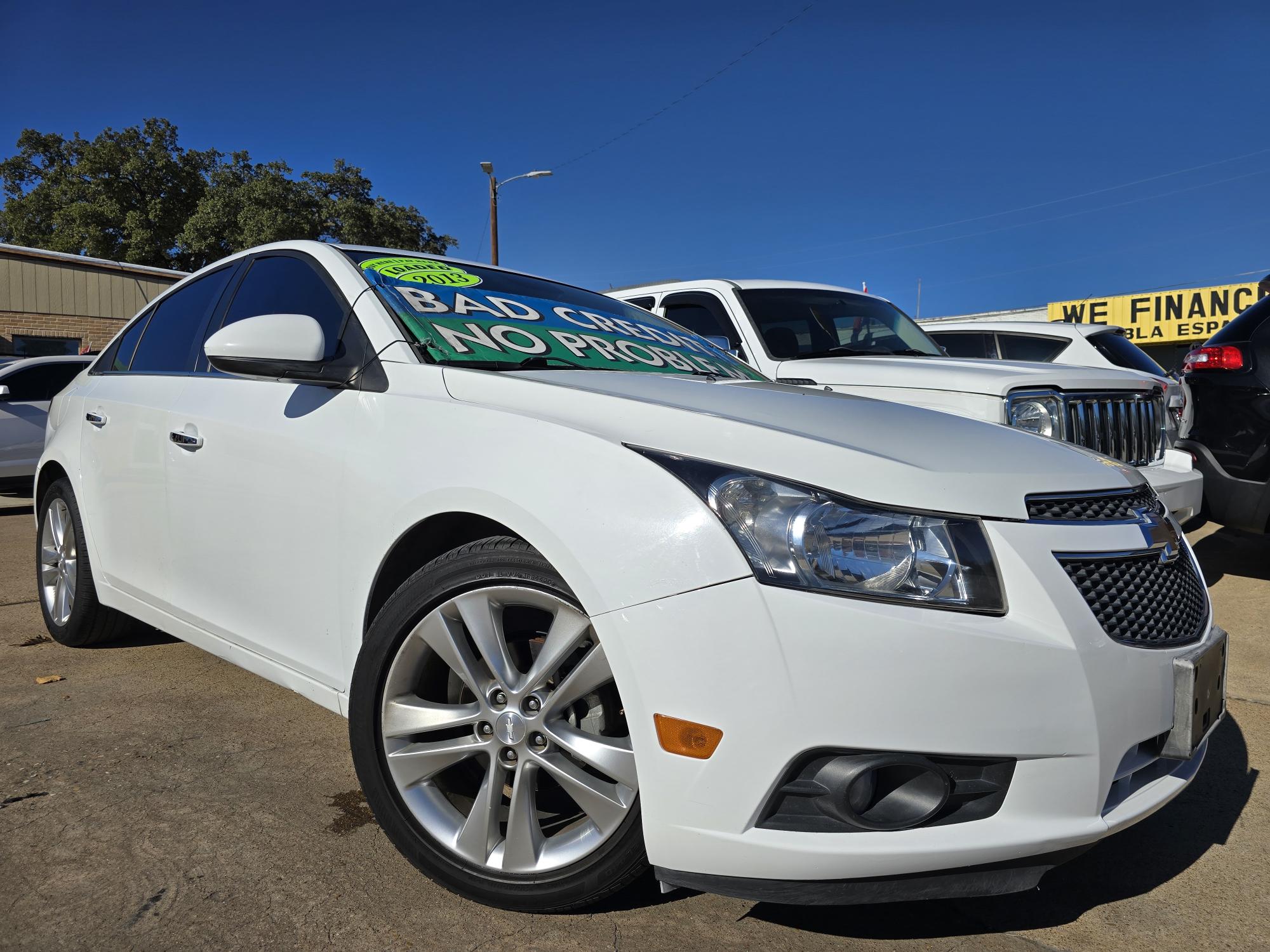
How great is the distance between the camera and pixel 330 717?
3176 millimetres

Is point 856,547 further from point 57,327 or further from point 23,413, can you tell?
point 57,327

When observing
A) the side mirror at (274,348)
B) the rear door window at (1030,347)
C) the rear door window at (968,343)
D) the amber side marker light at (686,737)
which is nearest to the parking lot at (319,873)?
the amber side marker light at (686,737)

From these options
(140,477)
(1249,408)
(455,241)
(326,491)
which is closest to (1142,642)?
(326,491)

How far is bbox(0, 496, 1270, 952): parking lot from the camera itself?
1909 millimetres

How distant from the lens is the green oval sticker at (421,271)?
2.79 metres

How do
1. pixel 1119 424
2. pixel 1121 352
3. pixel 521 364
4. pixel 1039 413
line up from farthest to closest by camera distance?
pixel 1121 352, pixel 1119 424, pixel 1039 413, pixel 521 364

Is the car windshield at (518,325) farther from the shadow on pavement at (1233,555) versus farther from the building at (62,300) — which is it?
the building at (62,300)

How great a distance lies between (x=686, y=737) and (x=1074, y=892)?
44.1 inches

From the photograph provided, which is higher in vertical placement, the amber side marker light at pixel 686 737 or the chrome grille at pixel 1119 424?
the chrome grille at pixel 1119 424

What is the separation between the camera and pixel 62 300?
74.9ft

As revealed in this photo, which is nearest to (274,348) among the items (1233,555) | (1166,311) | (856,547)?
(856,547)

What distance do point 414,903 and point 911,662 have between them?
47.4 inches

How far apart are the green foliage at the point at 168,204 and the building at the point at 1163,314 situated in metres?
21.3

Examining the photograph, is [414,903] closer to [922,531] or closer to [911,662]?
[911,662]
